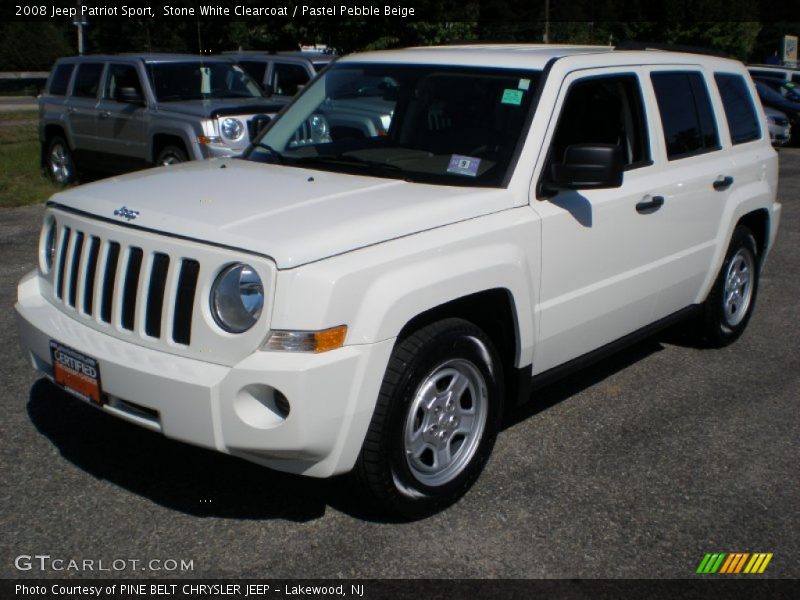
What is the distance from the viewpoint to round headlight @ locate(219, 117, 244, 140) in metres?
10.6

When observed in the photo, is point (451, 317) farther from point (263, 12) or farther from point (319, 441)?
point (263, 12)

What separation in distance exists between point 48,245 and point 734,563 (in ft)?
10.4

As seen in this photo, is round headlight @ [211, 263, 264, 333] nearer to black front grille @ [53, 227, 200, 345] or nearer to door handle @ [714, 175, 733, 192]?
black front grille @ [53, 227, 200, 345]

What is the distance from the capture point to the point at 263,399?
336 centimetres

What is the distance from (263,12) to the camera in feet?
70.3

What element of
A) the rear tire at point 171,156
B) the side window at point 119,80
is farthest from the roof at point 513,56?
the side window at point 119,80

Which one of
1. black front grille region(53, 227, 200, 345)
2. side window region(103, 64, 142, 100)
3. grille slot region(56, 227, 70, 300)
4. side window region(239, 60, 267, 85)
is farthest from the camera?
side window region(239, 60, 267, 85)

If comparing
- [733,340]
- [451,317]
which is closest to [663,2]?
[733,340]

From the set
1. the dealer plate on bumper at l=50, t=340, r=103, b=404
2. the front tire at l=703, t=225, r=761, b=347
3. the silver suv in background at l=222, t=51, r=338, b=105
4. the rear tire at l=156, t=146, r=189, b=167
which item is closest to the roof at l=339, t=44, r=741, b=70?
the front tire at l=703, t=225, r=761, b=347

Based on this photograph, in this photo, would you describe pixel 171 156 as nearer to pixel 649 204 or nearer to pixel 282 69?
pixel 282 69

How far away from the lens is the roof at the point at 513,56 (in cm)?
463

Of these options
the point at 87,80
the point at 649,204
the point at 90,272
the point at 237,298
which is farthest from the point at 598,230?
the point at 87,80

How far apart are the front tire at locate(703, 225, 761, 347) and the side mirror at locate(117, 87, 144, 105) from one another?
754cm

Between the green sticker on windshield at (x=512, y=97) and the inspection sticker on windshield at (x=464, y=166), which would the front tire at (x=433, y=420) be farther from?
the green sticker on windshield at (x=512, y=97)
